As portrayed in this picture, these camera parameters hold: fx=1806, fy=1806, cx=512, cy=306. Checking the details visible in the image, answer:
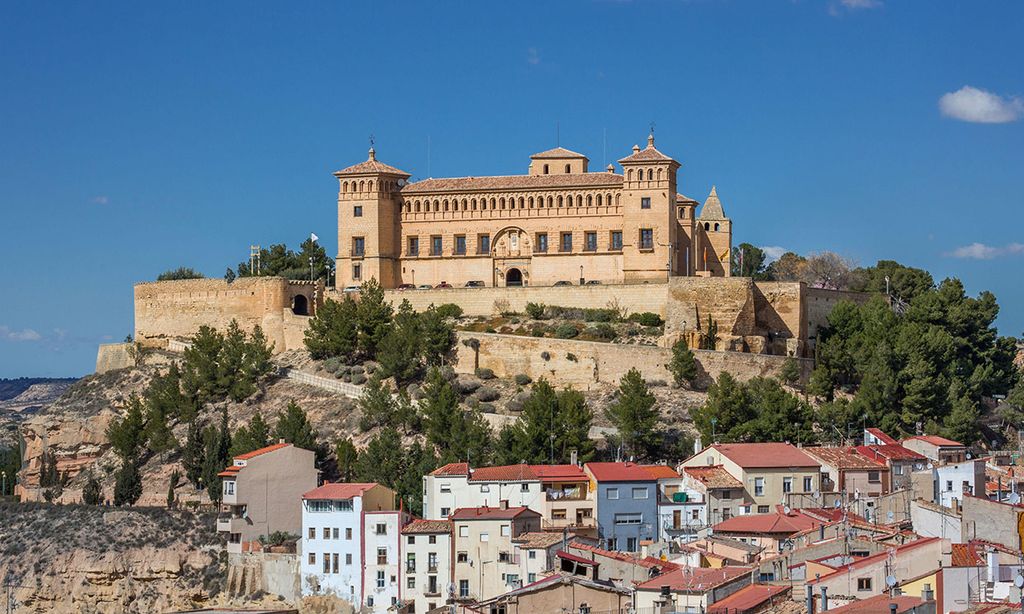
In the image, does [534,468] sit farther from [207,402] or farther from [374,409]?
[207,402]

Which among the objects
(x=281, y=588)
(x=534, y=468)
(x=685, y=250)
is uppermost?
(x=685, y=250)

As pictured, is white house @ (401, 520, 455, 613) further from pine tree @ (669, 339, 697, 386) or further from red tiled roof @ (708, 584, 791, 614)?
pine tree @ (669, 339, 697, 386)

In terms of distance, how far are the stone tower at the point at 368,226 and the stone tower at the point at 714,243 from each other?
13495mm

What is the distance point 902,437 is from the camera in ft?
216

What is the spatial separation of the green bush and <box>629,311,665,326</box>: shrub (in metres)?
4.05

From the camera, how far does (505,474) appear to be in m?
54.8

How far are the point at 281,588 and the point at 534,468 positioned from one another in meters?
→ 8.64

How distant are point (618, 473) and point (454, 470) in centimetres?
522

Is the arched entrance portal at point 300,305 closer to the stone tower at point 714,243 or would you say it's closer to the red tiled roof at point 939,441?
the stone tower at point 714,243

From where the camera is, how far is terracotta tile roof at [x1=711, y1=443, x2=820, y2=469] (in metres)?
54.3

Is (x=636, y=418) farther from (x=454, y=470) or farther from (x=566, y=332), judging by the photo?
(x=454, y=470)

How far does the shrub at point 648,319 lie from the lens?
7338cm

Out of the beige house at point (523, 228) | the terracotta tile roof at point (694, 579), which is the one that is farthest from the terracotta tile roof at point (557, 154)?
the terracotta tile roof at point (694, 579)

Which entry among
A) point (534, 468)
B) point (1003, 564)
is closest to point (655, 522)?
point (534, 468)
